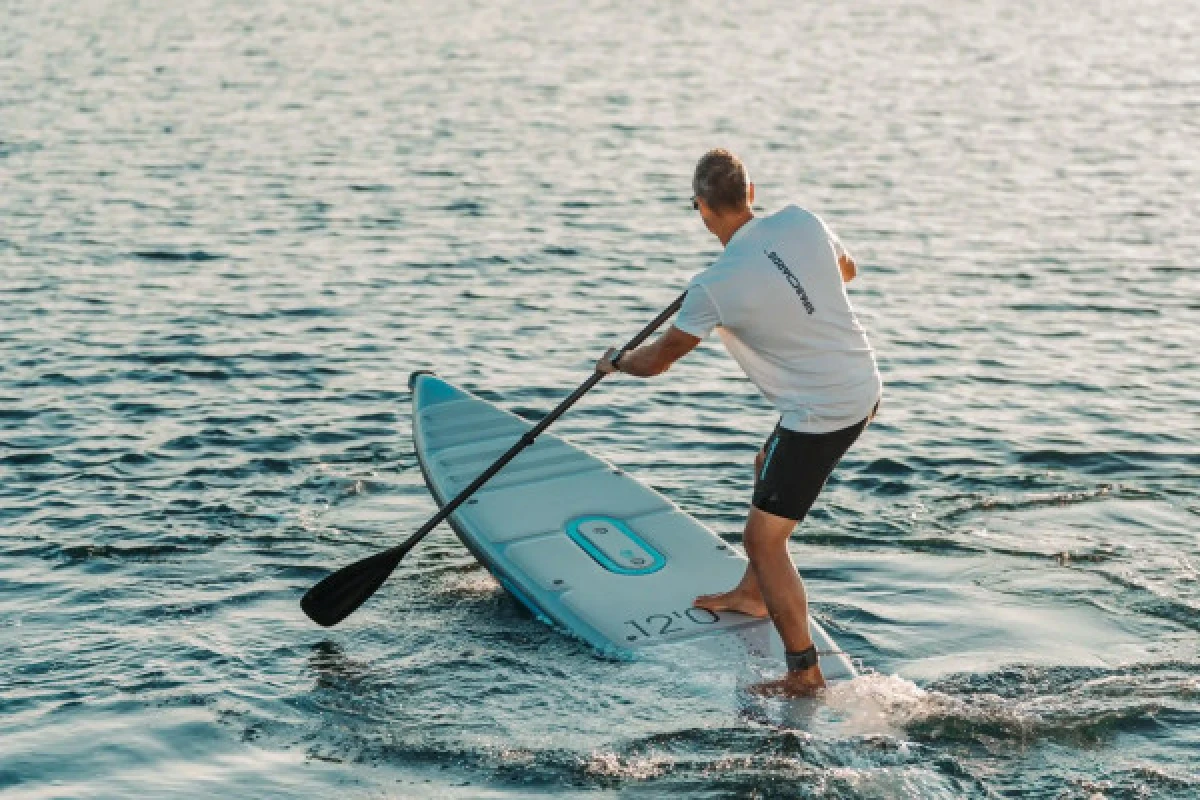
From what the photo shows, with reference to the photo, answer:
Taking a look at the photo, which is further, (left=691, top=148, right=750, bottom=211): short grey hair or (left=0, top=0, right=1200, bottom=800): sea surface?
(left=0, top=0, right=1200, bottom=800): sea surface

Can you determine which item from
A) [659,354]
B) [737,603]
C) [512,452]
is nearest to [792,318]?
[659,354]

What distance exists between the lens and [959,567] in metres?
8.98

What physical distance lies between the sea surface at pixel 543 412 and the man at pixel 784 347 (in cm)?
67

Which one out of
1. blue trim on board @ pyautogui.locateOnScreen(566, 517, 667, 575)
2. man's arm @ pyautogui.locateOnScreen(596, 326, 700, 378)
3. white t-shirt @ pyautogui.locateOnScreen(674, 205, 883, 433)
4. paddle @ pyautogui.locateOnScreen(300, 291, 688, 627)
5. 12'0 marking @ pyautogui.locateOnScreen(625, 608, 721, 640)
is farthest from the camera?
blue trim on board @ pyautogui.locateOnScreen(566, 517, 667, 575)

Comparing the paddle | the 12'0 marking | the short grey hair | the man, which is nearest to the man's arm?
the man

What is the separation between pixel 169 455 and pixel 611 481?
128 inches

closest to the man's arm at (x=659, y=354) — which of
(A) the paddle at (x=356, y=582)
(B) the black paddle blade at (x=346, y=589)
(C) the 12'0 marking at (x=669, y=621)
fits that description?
(A) the paddle at (x=356, y=582)

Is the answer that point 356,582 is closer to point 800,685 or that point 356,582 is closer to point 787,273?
point 800,685

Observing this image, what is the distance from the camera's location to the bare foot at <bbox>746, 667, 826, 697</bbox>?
712 cm

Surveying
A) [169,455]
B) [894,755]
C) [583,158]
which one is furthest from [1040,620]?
[583,158]

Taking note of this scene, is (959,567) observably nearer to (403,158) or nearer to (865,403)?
(865,403)

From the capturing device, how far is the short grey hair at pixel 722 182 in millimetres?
6656

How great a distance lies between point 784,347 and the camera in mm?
6707

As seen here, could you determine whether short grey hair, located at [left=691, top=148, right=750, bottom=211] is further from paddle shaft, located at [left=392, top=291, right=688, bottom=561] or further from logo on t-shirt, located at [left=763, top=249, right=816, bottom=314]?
paddle shaft, located at [left=392, top=291, right=688, bottom=561]
